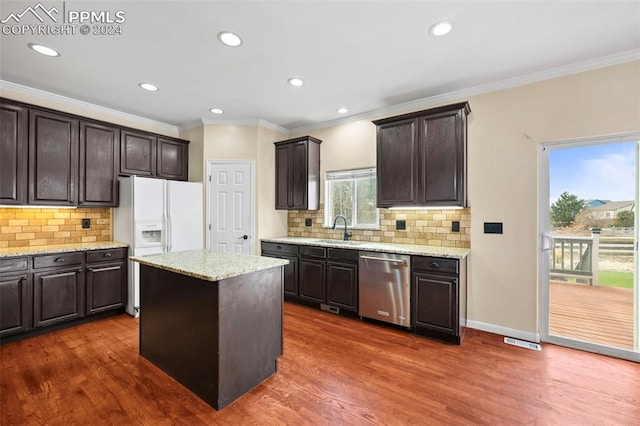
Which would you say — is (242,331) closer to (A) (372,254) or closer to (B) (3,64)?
(A) (372,254)

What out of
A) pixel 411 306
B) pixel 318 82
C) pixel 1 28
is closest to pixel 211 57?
pixel 318 82

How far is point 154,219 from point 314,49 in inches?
114

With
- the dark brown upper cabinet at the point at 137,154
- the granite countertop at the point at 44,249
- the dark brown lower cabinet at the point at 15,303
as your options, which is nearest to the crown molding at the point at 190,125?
the dark brown upper cabinet at the point at 137,154

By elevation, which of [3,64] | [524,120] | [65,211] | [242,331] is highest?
[3,64]

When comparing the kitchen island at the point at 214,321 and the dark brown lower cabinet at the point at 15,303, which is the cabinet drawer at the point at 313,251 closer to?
the kitchen island at the point at 214,321

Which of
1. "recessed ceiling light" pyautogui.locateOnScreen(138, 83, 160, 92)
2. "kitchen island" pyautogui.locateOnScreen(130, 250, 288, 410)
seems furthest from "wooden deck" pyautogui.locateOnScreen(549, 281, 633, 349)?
"recessed ceiling light" pyautogui.locateOnScreen(138, 83, 160, 92)

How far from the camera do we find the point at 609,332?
2.68 metres

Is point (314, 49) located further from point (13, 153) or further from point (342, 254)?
point (13, 153)

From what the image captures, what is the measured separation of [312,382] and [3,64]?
4138 millimetres

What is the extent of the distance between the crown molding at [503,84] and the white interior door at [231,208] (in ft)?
5.73

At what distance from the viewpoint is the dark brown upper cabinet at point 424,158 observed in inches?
121

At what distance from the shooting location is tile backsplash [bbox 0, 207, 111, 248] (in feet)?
10.5

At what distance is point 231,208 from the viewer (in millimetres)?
4484

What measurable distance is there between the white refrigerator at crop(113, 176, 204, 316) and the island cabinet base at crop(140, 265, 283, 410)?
1330mm
